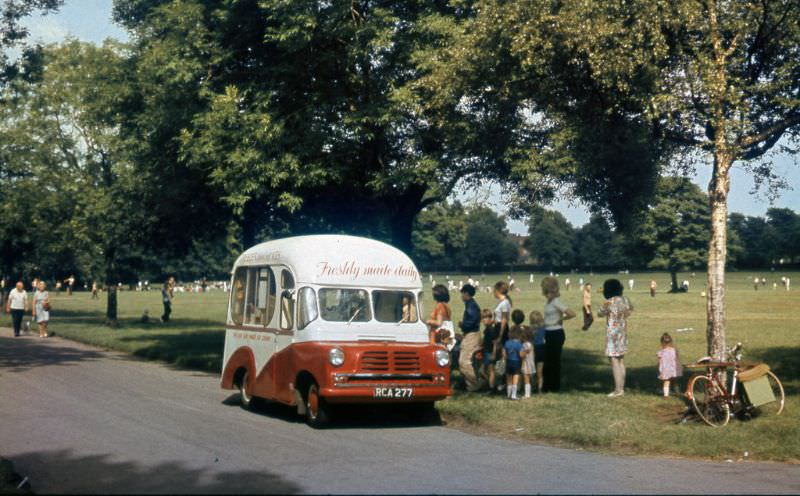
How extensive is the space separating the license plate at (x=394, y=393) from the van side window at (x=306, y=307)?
1601 mm

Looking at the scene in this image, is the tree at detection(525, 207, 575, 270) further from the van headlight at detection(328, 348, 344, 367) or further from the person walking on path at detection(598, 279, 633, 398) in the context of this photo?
the van headlight at detection(328, 348, 344, 367)

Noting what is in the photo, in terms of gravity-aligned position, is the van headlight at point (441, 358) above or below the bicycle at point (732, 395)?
above

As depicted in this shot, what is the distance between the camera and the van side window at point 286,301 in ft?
47.5

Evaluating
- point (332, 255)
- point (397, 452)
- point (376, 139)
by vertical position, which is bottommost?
point (397, 452)

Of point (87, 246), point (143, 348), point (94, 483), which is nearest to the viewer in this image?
point (94, 483)

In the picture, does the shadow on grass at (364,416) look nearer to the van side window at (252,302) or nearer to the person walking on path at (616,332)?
the van side window at (252,302)

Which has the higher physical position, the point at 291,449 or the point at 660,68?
the point at 660,68

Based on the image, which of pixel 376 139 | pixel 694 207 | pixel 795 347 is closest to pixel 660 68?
pixel 376 139

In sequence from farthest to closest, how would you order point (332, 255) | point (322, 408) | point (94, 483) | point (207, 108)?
point (207, 108), point (332, 255), point (322, 408), point (94, 483)

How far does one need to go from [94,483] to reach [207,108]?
14058 mm

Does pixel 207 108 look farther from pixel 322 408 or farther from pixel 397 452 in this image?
pixel 397 452

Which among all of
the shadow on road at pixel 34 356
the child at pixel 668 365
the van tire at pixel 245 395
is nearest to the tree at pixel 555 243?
the shadow on road at pixel 34 356

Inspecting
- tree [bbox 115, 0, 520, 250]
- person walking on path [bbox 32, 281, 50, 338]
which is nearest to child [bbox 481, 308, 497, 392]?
tree [bbox 115, 0, 520, 250]

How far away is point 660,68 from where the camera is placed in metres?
14.8
